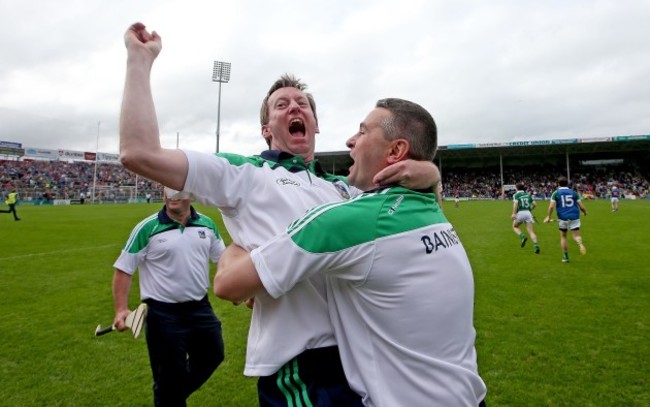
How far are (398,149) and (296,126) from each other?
0.80 metres

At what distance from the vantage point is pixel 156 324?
14.4ft

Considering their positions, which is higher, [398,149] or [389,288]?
[398,149]

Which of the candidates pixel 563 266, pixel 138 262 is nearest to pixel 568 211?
pixel 563 266

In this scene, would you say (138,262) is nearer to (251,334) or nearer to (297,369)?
(251,334)

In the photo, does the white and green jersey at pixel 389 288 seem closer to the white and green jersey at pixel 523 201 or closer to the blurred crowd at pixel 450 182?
the white and green jersey at pixel 523 201

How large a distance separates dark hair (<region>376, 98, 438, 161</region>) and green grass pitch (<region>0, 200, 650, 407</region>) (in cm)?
393

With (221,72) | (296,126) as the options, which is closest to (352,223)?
(296,126)

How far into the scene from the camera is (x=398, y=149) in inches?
74.3

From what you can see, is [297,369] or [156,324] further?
[156,324]

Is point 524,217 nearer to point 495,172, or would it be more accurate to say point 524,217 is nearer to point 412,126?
Answer: point 412,126

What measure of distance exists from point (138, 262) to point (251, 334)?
3.37 metres

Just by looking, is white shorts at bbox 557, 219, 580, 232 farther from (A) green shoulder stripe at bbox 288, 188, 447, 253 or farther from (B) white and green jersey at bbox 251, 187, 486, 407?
(A) green shoulder stripe at bbox 288, 188, 447, 253

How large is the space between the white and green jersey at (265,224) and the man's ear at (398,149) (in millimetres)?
477

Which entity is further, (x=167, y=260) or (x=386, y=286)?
(x=167, y=260)
